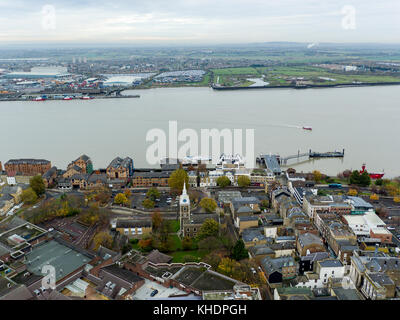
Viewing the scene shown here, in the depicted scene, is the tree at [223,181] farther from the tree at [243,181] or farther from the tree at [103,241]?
the tree at [103,241]

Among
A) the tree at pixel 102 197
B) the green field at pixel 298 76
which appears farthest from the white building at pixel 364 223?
the green field at pixel 298 76

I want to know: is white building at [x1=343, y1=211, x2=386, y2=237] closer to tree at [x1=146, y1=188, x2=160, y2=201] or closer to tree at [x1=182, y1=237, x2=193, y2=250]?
tree at [x1=182, y1=237, x2=193, y2=250]

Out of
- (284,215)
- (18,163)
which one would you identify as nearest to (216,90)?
(18,163)

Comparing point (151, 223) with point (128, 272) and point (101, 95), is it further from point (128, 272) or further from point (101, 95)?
point (101, 95)

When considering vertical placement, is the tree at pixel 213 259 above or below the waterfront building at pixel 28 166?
below
